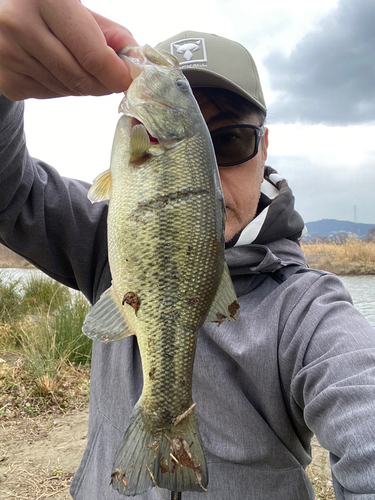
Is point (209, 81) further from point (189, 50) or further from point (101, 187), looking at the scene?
point (101, 187)

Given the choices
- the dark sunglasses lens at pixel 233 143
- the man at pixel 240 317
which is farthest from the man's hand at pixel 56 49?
the dark sunglasses lens at pixel 233 143

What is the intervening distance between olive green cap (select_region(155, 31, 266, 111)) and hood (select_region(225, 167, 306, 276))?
64cm

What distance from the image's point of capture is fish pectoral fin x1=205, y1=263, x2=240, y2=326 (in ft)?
4.19

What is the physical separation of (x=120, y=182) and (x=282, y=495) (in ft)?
5.30

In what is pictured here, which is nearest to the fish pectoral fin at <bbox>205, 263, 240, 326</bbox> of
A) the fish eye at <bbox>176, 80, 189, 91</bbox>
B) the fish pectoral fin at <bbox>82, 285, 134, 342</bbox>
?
the fish pectoral fin at <bbox>82, 285, 134, 342</bbox>

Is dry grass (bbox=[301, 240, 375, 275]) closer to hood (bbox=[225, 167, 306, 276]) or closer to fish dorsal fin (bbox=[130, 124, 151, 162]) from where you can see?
hood (bbox=[225, 167, 306, 276])

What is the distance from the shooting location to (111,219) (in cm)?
127

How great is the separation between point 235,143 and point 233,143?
0.4 inches

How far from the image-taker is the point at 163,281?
124cm

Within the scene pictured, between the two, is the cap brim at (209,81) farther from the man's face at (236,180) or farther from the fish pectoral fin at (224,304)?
the fish pectoral fin at (224,304)

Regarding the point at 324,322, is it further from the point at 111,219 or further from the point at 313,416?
A: the point at 111,219

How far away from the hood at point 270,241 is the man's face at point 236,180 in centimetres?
10

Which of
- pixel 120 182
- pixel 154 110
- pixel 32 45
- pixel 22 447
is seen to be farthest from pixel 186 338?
pixel 22 447

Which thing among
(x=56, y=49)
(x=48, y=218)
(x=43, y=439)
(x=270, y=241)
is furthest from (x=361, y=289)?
(x=56, y=49)
